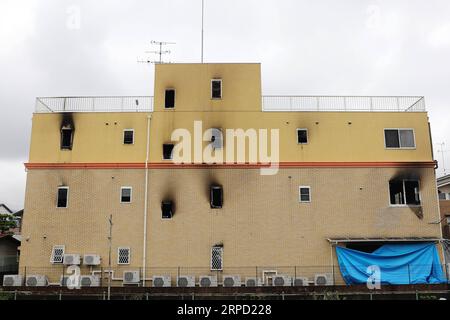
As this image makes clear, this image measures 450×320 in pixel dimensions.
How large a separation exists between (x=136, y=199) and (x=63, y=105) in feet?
23.9

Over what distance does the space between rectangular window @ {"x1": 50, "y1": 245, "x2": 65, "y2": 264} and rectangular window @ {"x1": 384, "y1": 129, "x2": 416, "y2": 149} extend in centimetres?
1911

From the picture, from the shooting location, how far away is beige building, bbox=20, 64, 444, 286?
23.5 meters

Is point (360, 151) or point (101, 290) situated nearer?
point (101, 290)

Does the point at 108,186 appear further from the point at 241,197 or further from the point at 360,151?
the point at 360,151

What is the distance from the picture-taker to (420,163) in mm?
24500

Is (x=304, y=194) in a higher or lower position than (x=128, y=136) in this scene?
lower

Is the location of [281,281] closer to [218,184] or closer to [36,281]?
[218,184]

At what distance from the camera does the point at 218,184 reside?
79.0 ft

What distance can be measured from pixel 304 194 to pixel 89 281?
488 inches

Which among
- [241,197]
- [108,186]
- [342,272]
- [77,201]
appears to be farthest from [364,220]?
[77,201]

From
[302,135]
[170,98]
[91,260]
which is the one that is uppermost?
[170,98]

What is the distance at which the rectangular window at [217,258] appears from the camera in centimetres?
2333

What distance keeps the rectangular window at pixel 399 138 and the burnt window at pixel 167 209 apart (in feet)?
41.9

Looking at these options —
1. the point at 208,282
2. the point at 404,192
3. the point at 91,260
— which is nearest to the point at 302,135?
the point at 404,192
